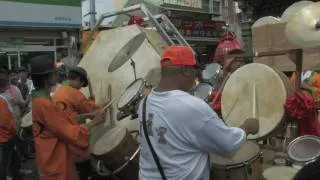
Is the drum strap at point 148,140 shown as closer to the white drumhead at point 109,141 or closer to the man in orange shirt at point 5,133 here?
the white drumhead at point 109,141

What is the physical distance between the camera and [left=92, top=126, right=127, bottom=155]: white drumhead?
517 cm

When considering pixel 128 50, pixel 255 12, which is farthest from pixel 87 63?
pixel 255 12

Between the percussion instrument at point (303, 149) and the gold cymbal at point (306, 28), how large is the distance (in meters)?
0.77

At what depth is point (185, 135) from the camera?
295cm

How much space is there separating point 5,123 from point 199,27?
A: 21933 millimetres

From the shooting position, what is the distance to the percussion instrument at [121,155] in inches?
199

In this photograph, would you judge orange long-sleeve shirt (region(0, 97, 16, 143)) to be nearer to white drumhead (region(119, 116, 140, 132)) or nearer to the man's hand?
white drumhead (region(119, 116, 140, 132))

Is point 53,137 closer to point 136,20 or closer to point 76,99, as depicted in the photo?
point 76,99

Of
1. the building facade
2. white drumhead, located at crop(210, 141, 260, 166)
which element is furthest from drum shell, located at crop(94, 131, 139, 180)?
the building facade

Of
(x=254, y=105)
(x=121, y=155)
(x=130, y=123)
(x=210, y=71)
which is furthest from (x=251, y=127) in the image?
(x=210, y=71)

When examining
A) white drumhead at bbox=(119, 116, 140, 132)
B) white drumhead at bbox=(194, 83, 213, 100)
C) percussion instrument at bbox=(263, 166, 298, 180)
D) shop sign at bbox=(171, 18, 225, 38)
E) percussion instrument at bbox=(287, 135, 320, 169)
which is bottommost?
percussion instrument at bbox=(263, 166, 298, 180)

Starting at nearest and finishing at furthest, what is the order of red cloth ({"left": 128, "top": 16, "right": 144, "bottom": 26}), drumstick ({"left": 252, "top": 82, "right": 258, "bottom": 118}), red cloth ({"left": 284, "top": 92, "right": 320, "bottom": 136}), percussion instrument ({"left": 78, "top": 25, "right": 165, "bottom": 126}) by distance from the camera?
red cloth ({"left": 284, "top": 92, "right": 320, "bottom": 136}), drumstick ({"left": 252, "top": 82, "right": 258, "bottom": 118}), percussion instrument ({"left": 78, "top": 25, "right": 165, "bottom": 126}), red cloth ({"left": 128, "top": 16, "right": 144, "bottom": 26})

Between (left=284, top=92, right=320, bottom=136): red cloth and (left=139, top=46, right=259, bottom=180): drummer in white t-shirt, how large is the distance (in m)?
1.20

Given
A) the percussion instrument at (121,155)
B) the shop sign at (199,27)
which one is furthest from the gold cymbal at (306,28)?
the shop sign at (199,27)
